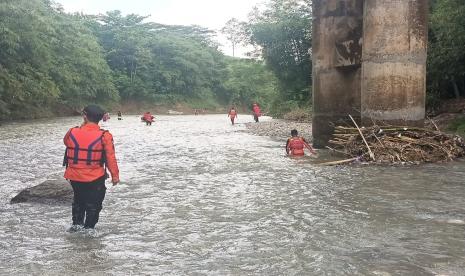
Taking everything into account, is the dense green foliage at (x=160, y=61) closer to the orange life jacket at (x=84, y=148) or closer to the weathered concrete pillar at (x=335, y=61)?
the weathered concrete pillar at (x=335, y=61)

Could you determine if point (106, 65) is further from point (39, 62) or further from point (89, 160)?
point (89, 160)

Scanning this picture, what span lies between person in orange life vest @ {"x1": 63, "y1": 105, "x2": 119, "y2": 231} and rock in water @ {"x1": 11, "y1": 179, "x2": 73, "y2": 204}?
211cm

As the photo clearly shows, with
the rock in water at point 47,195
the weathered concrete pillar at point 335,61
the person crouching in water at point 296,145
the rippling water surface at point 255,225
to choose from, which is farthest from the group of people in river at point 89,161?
the weathered concrete pillar at point 335,61

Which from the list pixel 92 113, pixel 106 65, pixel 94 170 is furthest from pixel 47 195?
pixel 106 65

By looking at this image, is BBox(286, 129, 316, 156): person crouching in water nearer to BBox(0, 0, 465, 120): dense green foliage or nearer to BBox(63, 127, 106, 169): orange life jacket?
BBox(0, 0, 465, 120): dense green foliage

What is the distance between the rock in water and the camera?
8.28 meters

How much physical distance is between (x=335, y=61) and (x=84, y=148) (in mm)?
11692

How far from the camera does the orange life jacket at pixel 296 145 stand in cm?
1412

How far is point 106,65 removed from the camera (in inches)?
2589

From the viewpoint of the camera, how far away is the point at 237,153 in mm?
16031

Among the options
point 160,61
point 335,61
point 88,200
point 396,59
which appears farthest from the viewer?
point 160,61

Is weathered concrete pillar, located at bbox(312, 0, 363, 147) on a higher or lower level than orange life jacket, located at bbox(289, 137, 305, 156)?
higher

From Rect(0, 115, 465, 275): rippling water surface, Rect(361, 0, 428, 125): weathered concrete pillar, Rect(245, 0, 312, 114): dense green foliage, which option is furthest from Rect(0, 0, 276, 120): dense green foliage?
Rect(361, 0, 428, 125): weathered concrete pillar

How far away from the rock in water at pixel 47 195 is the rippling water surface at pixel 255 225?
26 centimetres
